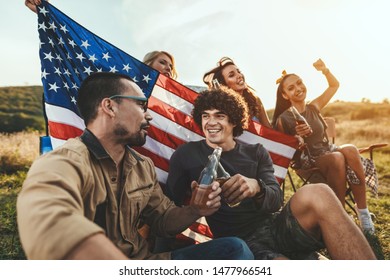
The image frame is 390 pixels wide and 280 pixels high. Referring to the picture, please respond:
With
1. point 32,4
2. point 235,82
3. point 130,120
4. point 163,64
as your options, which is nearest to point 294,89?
point 235,82

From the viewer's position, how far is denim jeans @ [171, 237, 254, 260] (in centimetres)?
221

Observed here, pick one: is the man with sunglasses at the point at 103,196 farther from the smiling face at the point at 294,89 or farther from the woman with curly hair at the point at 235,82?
the smiling face at the point at 294,89

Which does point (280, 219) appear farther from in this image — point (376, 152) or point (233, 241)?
point (376, 152)

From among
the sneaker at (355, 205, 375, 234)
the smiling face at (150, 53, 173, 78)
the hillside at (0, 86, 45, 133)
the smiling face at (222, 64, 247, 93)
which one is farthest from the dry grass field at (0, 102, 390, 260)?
the hillside at (0, 86, 45, 133)

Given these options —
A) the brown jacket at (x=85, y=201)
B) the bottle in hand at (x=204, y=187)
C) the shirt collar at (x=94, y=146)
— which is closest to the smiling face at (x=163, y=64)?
the brown jacket at (x=85, y=201)

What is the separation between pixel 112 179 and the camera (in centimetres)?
219

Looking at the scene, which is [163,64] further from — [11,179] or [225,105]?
[11,179]

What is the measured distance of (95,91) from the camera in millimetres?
2459

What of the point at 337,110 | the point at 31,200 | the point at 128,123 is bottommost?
the point at 31,200

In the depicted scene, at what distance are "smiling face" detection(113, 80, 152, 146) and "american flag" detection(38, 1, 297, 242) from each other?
112 cm

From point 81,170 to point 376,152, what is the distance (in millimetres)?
12595

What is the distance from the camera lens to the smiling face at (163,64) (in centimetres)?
Result: 453

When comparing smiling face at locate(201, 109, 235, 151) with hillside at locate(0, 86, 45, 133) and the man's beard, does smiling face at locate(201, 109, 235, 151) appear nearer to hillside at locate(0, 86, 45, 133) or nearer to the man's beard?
the man's beard

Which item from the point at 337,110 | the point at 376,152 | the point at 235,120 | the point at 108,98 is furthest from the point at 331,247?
the point at 337,110
